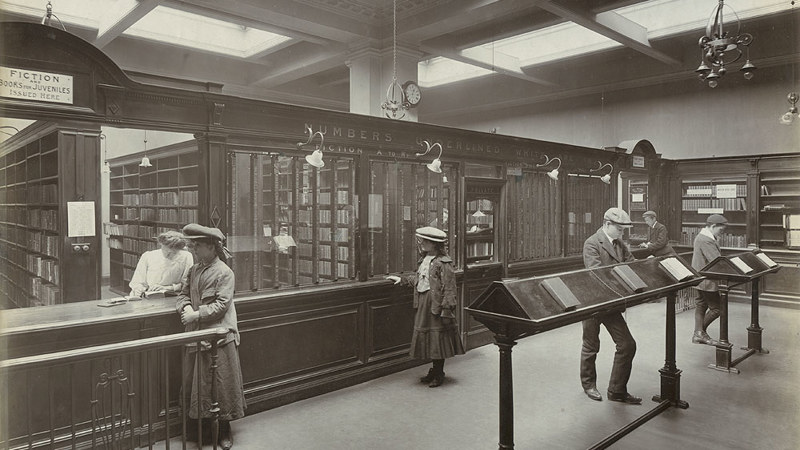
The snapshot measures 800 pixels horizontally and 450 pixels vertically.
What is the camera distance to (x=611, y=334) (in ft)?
13.8

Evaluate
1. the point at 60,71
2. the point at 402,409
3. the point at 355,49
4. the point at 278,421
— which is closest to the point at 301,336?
the point at 278,421

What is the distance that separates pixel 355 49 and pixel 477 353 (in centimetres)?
498

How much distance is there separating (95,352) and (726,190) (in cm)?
999

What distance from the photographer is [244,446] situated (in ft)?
11.3

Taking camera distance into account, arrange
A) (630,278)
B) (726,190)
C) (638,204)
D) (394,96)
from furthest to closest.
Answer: (638,204), (726,190), (394,96), (630,278)

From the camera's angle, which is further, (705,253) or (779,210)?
(779,210)

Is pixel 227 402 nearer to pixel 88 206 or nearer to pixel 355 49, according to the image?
pixel 88 206

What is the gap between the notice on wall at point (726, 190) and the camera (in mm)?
8938

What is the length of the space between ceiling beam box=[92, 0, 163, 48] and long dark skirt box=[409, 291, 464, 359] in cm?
519

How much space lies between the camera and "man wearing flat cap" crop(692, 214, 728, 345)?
5777 millimetres

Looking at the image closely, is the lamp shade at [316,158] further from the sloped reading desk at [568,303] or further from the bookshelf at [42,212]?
the sloped reading desk at [568,303]

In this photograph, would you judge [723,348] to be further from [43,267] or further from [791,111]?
[43,267]

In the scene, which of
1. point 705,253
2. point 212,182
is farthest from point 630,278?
point 212,182

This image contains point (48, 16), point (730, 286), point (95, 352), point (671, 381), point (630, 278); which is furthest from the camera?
point (730, 286)
